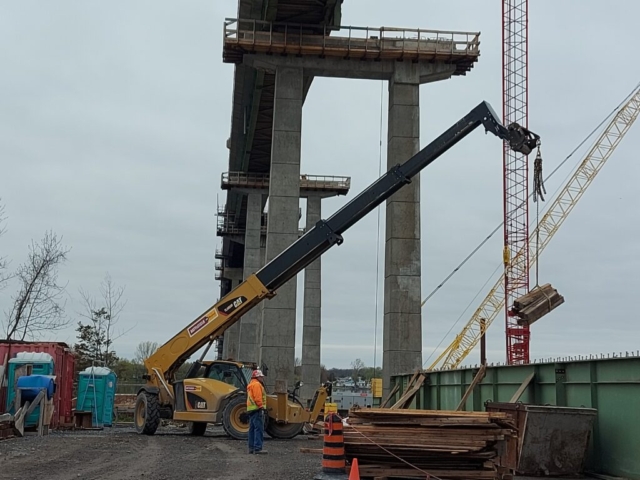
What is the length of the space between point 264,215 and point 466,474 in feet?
182

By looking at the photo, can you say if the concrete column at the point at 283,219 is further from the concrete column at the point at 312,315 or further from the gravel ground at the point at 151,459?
the concrete column at the point at 312,315

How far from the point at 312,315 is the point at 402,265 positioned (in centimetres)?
2544

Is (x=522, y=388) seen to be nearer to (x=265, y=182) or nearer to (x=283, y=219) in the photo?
(x=283, y=219)

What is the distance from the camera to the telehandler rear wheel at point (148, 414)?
65.1ft

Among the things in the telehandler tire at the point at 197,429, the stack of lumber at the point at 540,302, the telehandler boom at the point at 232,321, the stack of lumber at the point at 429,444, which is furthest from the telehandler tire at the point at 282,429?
the stack of lumber at the point at 540,302

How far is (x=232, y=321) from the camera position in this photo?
2028cm

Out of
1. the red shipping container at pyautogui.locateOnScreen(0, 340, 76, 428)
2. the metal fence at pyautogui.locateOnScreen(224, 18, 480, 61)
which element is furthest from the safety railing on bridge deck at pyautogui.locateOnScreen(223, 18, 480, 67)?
the red shipping container at pyautogui.locateOnScreen(0, 340, 76, 428)

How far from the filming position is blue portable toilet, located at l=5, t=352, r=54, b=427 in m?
20.8

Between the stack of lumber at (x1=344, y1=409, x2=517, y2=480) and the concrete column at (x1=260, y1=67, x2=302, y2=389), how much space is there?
18488 millimetres

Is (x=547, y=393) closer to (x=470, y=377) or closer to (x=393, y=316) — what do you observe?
(x=470, y=377)

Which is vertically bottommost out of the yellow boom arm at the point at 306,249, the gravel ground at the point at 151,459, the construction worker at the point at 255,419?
the gravel ground at the point at 151,459

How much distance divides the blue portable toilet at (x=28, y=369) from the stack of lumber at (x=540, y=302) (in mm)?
18801

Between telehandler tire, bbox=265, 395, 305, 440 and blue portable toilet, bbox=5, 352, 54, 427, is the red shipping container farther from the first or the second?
telehandler tire, bbox=265, 395, 305, 440

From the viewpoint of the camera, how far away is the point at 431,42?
30500mm
